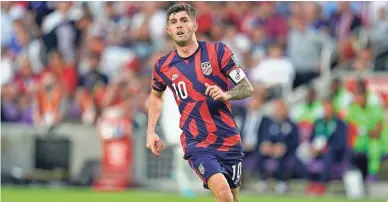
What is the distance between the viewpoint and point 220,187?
8.71m

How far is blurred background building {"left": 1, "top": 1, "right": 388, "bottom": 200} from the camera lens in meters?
17.4

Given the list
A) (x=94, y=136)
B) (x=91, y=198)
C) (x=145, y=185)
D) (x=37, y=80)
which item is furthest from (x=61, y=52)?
(x=91, y=198)

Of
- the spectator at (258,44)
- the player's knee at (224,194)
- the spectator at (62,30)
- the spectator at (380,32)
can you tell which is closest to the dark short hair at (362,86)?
the spectator at (380,32)

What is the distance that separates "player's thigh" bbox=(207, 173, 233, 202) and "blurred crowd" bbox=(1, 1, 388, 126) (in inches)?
374

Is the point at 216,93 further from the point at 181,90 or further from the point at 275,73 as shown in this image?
the point at 275,73

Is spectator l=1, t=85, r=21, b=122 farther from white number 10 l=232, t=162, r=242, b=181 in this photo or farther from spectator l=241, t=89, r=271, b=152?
white number 10 l=232, t=162, r=242, b=181

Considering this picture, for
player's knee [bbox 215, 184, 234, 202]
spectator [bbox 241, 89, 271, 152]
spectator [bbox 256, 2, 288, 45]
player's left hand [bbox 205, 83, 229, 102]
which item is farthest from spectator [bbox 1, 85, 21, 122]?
player's left hand [bbox 205, 83, 229, 102]

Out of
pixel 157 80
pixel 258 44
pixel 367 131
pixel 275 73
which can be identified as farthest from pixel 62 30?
pixel 157 80

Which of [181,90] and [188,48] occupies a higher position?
[188,48]

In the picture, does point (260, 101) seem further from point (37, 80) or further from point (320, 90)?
point (37, 80)

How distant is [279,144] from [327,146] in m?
0.84

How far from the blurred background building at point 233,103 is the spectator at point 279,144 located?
2cm

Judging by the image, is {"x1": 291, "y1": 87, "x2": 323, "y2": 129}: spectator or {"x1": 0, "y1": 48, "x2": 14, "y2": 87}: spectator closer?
{"x1": 291, "y1": 87, "x2": 323, "y2": 129}: spectator

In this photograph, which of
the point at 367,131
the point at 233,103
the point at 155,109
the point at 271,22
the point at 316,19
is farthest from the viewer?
the point at 271,22
